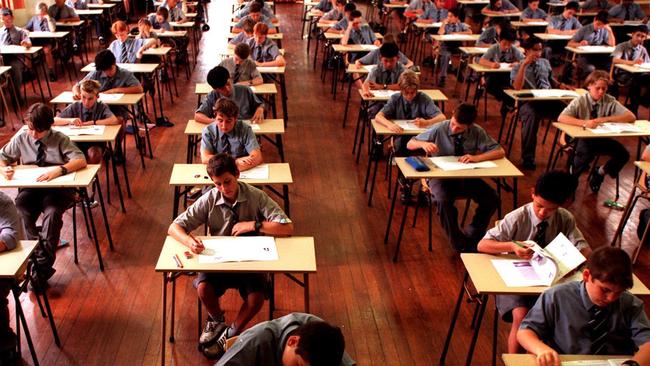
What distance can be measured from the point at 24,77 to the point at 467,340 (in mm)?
7730

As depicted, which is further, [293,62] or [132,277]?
[293,62]

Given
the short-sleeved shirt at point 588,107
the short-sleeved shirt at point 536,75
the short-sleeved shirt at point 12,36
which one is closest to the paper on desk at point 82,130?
the short-sleeved shirt at point 12,36

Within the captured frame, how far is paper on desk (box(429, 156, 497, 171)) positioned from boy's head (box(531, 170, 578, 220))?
3.81 ft

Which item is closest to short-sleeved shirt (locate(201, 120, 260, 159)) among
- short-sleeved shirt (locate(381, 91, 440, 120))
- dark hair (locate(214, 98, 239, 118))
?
dark hair (locate(214, 98, 239, 118))

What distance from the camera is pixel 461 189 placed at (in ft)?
14.6

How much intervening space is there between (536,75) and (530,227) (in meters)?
3.87

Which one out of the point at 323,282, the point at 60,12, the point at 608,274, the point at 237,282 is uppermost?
the point at 608,274

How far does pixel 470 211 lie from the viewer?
17.3 ft

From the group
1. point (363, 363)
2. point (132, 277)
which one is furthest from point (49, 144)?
point (363, 363)

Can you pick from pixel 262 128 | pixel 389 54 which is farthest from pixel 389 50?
pixel 262 128

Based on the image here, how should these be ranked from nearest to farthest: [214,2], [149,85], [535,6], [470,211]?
[470,211] < [149,85] < [535,6] < [214,2]

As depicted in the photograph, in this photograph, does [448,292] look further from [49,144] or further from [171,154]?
[171,154]

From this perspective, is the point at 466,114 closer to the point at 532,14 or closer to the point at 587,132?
the point at 587,132

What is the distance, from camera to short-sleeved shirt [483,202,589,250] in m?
3.14
